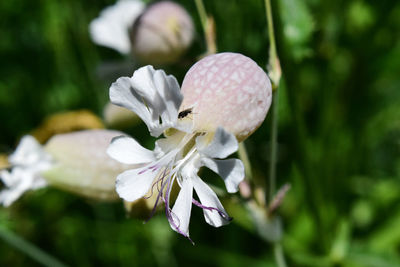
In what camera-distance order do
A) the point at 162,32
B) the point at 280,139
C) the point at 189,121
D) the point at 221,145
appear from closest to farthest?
the point at 221,145 < the point at 189,121 < the point at 162,32 < the point at 280,139

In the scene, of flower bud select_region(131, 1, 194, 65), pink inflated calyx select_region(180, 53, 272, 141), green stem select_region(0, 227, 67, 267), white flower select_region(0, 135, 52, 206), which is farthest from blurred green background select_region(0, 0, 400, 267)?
pink inflated calyx select_region(180, 53, 272, 141)

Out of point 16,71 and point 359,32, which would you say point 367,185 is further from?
point 16,71

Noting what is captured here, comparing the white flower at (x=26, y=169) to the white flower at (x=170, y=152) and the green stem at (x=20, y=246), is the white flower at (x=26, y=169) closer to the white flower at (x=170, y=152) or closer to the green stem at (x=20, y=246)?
the green stem at (x=20, y=246)

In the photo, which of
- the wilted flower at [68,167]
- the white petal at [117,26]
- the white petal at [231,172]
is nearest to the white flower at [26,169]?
the wilted flower at [68,167]

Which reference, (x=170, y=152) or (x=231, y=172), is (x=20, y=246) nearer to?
(x=170, y=152)

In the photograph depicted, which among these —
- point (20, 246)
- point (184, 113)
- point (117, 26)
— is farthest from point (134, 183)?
point (117, 26)

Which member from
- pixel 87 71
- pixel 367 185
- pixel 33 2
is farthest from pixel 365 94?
pixel 33 2
